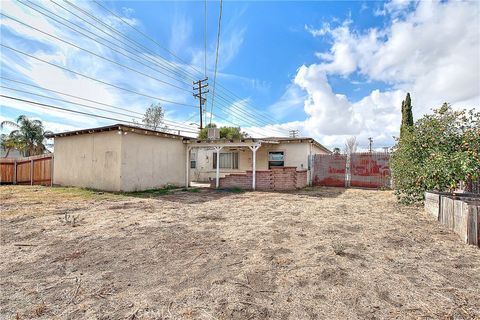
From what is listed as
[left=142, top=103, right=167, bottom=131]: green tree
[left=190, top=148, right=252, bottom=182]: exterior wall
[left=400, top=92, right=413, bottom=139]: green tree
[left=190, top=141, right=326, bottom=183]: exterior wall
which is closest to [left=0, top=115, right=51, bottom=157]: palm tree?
[left=142, top=103, right=167, bottom=131]: green tree

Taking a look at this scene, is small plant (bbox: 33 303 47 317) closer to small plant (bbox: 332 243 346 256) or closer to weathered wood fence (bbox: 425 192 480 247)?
small plant (bbox: 332 243 346 256)

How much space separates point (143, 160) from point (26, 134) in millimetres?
20742

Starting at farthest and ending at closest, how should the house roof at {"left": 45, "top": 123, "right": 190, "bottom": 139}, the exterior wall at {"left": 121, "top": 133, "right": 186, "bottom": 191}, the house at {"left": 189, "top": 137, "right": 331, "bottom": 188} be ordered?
the house at {"left": 189, "top": 137, "right": 331, "bottom": 188}
the exterior wall at {"left": 121, "top": 133, "right": 186, "bottom": 191}
the house roof at {"left": 45, "top": 123, "right": 190, "bottom": 139}

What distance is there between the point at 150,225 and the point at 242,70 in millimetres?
14070

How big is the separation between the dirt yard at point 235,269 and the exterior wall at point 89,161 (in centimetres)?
509

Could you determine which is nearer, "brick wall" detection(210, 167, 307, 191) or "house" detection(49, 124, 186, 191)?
"house" detection(49, 124, 186, 191)

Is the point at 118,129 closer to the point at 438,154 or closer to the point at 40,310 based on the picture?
the point at 40,310

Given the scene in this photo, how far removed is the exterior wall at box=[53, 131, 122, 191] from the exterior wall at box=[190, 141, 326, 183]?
21.1 feet

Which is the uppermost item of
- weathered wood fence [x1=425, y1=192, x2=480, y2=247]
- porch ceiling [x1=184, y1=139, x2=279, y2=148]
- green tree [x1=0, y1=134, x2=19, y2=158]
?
green tree [x1=0, y1=134, x2=19, y2=158]

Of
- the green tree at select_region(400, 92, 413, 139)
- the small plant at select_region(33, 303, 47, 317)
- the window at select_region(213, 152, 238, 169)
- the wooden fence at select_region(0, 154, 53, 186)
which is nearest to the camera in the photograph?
the small plant at select_region(33, 303, 47, 317)

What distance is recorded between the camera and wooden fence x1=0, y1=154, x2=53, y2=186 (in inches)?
515

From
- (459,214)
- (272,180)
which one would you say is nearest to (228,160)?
(272,180)

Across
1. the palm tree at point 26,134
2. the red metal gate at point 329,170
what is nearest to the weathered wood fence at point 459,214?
the red metal gate at point 329,170

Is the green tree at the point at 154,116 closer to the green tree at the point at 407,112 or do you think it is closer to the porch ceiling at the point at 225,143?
the porch ceiling at the point at 225,143
